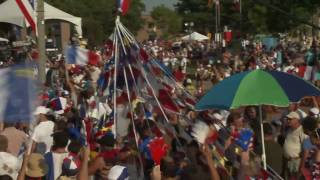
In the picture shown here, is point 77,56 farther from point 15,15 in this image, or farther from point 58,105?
point 15,15

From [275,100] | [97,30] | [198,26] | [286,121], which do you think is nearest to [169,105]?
[286,121]

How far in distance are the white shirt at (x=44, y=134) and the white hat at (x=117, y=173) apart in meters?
2.10

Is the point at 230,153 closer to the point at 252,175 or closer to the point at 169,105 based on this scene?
the point at 252,175

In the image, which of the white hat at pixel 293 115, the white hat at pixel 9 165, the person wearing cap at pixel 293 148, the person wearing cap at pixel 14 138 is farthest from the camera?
the white hat at pixel 293 115

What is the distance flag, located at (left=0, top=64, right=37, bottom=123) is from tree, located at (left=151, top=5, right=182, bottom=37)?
397 ft

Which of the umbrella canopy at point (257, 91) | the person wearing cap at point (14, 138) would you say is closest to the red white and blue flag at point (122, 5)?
the person wearing cap at point (14, 138)

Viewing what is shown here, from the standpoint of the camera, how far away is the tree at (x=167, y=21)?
130 meters

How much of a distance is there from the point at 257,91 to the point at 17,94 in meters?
2.67

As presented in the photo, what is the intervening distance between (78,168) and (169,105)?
2926mm

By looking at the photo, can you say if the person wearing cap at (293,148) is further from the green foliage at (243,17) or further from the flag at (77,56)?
the green foliage at (243,17)

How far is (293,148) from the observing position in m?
9.34

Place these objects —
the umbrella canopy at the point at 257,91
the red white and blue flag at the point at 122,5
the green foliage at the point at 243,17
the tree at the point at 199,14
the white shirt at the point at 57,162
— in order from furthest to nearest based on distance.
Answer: the tree at the point at 199,14 → the green foliage at the point at 243,17 → the red white and blue flag at the point at 122,5 → the umbrella canopy at the point at 257,91 → the white shirt at the point at 57,162

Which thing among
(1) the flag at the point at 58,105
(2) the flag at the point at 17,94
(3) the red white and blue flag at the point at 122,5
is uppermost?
(3) the red white and blue flag at the point at 122,5

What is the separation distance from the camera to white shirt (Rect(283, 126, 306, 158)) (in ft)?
30.5
